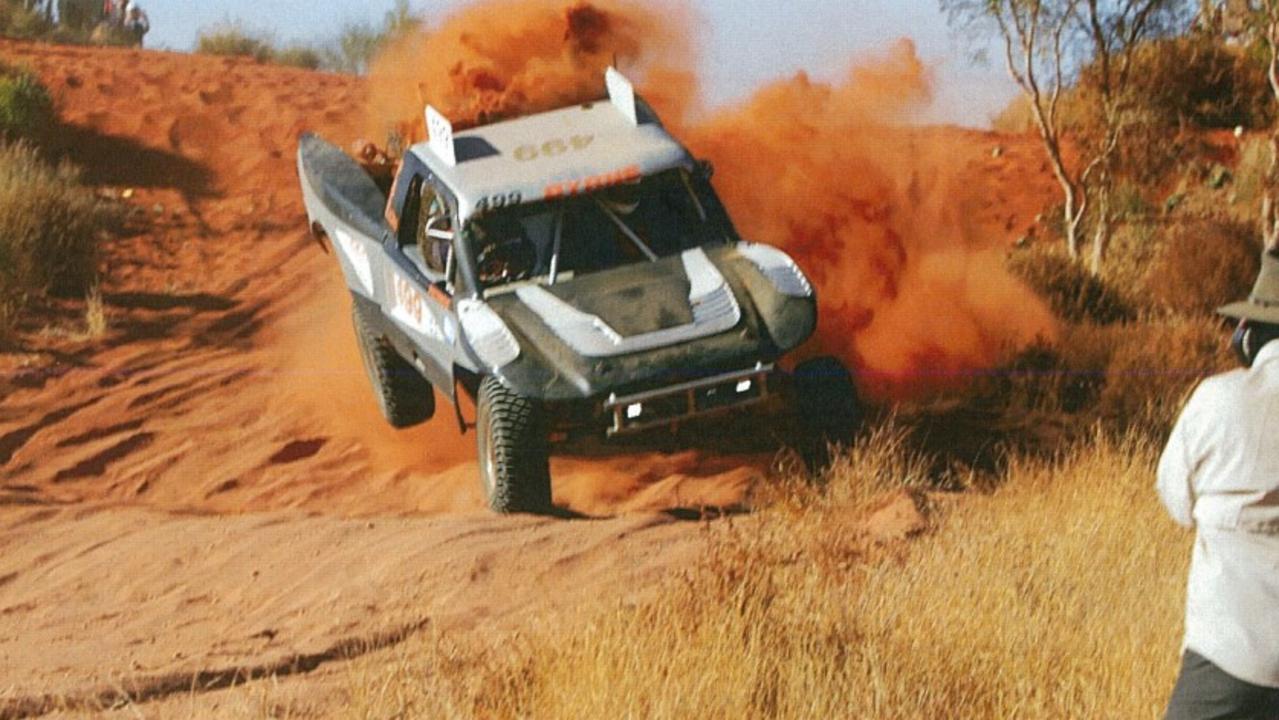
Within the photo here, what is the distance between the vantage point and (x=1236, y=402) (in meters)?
4.52

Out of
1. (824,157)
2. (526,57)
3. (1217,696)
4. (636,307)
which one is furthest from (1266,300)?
(526,57)

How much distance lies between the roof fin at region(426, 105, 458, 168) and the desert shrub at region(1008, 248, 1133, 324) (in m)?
5.79

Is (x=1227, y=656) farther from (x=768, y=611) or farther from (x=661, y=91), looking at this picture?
(x=661, y=91)

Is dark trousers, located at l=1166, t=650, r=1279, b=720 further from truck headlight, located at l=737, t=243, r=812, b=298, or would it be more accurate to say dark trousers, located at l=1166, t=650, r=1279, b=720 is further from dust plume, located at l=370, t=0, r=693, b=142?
dust plume, located at l=370, t=0, r=693, b=142

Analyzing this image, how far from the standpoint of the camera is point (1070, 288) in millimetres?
15594

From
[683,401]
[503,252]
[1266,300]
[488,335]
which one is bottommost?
[683,401]

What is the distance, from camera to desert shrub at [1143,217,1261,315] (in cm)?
1653

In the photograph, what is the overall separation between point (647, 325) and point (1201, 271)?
27.8 feet

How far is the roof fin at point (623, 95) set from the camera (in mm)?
11141

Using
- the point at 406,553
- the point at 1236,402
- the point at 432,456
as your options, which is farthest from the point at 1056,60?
the point at 1236,402

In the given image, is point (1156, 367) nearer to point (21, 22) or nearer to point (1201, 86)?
point (1201, 86)

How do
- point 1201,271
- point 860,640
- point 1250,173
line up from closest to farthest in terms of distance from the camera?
point 860,640
point 1201,271
point 1250,173

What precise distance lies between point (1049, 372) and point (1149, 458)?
3.03 meters

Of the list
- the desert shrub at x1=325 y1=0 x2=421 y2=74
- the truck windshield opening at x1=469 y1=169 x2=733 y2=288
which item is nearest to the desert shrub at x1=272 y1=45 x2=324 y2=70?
the desert shrub at x1=325 y1=0 x2=421 y2=74
